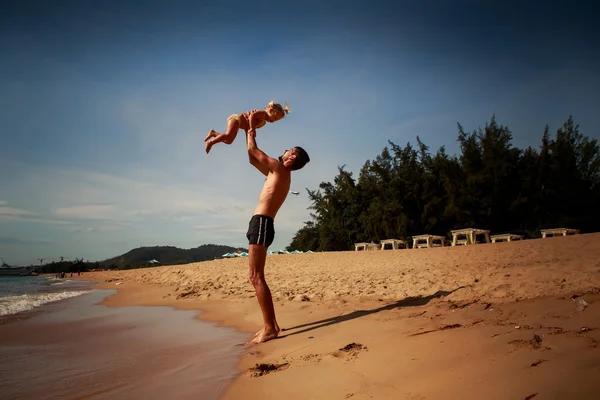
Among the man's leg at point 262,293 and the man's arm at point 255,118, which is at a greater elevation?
the man's arm at point 255,118

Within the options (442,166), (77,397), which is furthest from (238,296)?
(442,166)

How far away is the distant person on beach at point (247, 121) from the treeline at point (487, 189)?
848 inches

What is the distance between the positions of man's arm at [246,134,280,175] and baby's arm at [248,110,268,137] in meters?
0.08

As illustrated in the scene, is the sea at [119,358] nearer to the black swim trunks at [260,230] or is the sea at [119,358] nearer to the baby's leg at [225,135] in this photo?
the black swim trunks at [260,230]

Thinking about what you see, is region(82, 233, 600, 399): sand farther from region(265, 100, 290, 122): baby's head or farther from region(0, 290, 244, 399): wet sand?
region(265, 100, 290, 122): baby's head

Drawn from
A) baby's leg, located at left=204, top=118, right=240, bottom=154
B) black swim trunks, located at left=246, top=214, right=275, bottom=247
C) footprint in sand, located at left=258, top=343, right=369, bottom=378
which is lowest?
footprint in sand, located at left=258, top=343, right=369, bottom=378

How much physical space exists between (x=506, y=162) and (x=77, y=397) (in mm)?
28125

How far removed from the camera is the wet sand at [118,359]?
93.7 inches

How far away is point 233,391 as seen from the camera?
86.4 inches

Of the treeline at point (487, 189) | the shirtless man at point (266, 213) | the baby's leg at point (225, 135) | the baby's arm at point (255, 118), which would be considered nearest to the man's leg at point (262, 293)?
the shirtless man at point (266, 213)

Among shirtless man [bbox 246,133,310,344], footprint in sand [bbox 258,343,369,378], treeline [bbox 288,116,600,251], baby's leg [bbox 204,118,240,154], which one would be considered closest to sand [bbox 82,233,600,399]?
footprint in sand [bbox 258,343,369,378]

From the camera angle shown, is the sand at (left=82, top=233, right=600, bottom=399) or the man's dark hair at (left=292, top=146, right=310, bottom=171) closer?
the sand at (left=82, top=233, right=600, bottom=399)

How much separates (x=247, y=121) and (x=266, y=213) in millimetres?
1313

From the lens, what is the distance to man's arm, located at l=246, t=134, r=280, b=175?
4.12m
